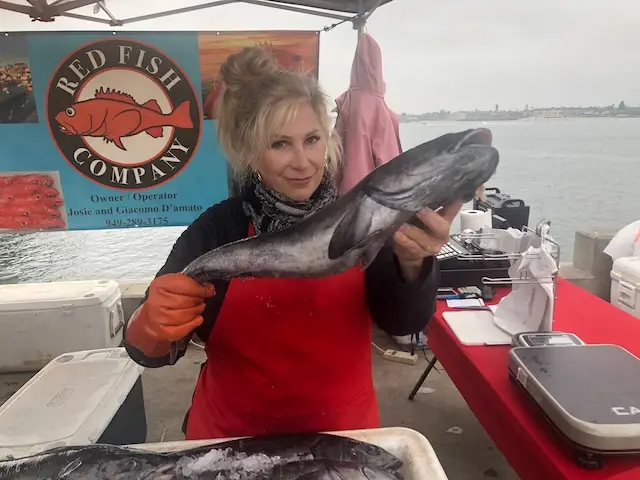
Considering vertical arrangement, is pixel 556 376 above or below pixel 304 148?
below

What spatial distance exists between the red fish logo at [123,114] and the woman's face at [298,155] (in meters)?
1.85

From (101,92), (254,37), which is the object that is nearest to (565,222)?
(254,37)

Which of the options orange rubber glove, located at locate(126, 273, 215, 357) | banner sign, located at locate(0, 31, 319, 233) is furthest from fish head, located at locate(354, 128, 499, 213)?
banner sign, located at locate(0, 31, 319, 233)

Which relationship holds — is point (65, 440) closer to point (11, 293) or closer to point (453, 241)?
point (453, 241)

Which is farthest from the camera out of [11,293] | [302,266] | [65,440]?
[11,293]

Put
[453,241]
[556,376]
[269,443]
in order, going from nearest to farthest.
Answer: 1. [269,443]
2. [556,376]
3. [453,241]

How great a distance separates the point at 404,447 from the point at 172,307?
1.76ft

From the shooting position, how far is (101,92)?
272cm

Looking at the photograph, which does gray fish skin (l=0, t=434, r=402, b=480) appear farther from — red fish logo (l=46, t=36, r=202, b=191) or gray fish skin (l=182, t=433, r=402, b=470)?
red fish logo (l=46, t=36, r=202, b=191)

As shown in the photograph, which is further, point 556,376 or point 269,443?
point 556,376

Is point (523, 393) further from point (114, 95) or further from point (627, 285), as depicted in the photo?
point (114, 95)

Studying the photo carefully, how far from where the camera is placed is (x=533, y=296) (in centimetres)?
178

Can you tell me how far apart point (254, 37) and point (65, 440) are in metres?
2.17

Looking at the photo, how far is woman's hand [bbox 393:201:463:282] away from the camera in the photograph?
852 millimetres
